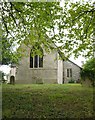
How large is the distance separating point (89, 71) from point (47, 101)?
2.48 ft

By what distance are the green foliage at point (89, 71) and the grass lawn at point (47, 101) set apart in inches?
6.5

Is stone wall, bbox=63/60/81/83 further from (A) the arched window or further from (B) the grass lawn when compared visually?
(A) the arched window

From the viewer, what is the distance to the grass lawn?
229 cm

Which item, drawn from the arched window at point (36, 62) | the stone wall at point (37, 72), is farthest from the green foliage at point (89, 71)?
the arched window at point (36, 62)

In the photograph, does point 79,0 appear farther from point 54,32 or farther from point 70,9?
point 54,32

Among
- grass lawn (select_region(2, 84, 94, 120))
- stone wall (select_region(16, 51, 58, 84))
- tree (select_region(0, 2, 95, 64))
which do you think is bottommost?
grass lawn (select_region(2, 84, 94, 120))

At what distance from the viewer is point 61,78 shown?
10.3 feet

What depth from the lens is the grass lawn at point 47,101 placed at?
2.29 m

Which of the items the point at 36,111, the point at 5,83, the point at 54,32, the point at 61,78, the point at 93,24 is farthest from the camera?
the point at 61,78

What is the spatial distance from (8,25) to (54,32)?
2.24 feet

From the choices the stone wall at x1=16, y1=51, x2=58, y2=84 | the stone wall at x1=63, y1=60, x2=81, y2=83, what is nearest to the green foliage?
the stone wall at x1=63, y1=60, x2=81, y2=83

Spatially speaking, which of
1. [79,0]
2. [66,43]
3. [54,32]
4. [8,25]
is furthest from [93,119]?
[8,25]

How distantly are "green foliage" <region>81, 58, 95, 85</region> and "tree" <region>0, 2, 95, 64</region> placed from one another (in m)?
0.19

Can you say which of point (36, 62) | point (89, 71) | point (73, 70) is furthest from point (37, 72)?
point (89, 71)
